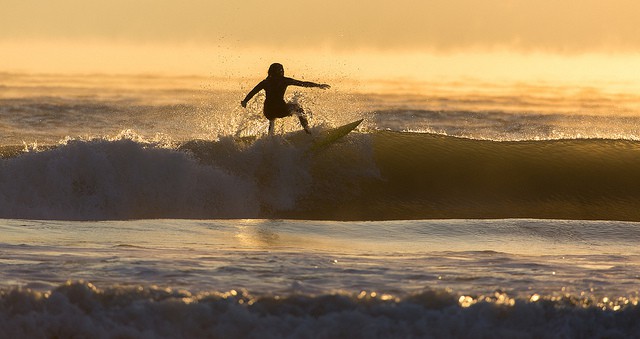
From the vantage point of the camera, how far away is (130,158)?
17.8 metres

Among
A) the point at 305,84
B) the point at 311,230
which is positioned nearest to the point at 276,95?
the point at 305,84

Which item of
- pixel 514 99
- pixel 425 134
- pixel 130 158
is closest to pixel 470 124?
pixel 514 99

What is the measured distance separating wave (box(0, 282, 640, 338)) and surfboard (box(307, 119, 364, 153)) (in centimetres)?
947

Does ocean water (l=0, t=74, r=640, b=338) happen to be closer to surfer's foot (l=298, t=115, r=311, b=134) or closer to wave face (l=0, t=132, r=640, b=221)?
wave face (l=0, t=132, r=640, b=221)

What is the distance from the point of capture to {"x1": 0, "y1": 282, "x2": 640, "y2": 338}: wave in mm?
8734

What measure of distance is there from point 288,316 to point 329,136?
9.99m

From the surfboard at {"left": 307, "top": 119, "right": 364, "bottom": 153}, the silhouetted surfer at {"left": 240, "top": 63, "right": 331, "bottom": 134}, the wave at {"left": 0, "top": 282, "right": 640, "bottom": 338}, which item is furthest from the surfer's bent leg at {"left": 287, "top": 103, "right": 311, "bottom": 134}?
the wave at {"left": 0, "top": 282, "right": 640, "bottom": 338}

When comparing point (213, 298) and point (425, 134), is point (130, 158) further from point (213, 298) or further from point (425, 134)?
point (213, 298)

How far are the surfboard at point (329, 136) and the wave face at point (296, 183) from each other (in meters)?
0.10

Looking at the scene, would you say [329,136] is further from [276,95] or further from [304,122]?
[276,95]

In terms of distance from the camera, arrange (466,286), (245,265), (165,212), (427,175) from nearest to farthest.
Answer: (466,286), (245,265), (165,212), (427,175)

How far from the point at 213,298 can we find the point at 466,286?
7.18 feet

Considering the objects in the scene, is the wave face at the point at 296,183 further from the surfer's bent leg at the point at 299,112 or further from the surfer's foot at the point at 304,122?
the surfer's bent leg at the point at 299,112

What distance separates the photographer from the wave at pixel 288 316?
8734 millimetres
